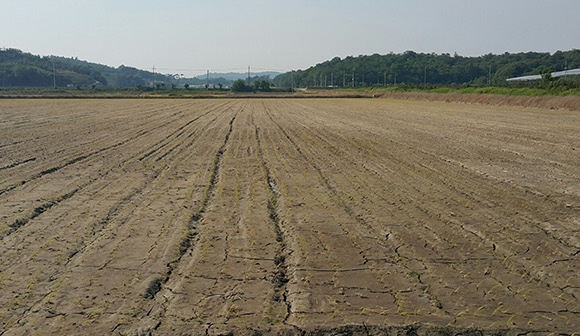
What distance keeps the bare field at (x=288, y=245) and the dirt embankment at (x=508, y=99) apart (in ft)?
84.2

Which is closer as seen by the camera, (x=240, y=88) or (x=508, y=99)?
(x=508, y=99)

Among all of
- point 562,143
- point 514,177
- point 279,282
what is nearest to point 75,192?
point 279,282

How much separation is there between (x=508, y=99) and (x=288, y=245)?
133 ft

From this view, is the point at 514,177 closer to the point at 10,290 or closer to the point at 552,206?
the point at 552,206

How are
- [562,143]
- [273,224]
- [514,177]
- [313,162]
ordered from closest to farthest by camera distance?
[273,224]
[514,177]
[313,162]
[562,143]

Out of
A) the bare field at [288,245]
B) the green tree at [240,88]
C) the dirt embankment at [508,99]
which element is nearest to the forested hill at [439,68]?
the green tree at [240,88]

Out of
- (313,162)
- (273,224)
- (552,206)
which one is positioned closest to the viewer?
(273,224)

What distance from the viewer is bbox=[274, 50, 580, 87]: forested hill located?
340ft

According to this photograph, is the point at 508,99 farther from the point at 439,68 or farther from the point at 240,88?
the point at 439,68

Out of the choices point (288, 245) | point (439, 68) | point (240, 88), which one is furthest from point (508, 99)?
point (439, 68)

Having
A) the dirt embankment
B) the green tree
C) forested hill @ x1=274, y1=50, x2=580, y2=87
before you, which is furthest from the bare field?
forested hill @ x1=274, y1=50, x2=580, y2=87

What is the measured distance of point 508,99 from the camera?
4203cm

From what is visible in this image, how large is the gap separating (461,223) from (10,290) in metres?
5.47

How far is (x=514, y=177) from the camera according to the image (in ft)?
35.1
